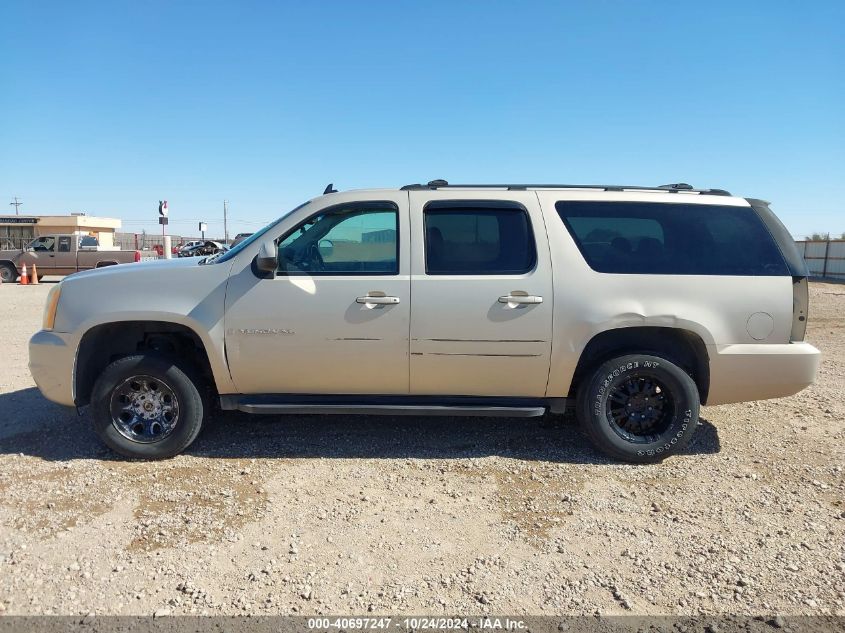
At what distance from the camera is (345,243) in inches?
161

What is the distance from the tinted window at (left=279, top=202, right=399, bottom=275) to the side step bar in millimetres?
975

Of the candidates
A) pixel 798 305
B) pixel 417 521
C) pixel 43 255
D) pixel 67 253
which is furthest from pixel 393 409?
pixel 43 255

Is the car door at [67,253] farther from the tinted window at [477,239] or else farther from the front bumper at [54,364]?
the tinted window at [477,239]

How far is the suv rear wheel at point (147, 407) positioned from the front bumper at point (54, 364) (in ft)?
0.73

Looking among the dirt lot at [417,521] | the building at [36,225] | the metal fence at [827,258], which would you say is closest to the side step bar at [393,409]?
the dirt lot at [417,521]

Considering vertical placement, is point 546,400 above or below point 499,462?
above

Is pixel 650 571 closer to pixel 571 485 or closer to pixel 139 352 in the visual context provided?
pixel 571 485

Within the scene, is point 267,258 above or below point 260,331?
above

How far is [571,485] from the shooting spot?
12.3 ft

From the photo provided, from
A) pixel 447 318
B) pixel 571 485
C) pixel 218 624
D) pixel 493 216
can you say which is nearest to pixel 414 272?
pixel 447 318

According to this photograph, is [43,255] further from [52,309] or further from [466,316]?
[466,316]

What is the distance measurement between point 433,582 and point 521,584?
43 cm

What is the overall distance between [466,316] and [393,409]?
0.86 metres

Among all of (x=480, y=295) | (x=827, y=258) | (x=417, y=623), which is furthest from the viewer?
(x=827, y=258)
